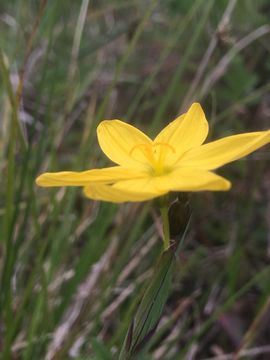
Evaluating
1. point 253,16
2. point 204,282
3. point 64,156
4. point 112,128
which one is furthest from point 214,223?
point 112,128

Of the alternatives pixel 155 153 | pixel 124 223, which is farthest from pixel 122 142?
pixel 124 223

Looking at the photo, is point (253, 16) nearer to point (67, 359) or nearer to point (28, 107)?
point (28, 107)

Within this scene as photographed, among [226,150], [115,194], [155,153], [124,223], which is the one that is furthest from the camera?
[124,223]

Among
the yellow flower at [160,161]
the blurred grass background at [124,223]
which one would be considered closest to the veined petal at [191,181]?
the yellow flower at [160,161]

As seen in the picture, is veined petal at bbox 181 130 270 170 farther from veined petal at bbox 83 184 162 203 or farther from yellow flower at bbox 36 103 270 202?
veined petal at bbox 83 184 162 203

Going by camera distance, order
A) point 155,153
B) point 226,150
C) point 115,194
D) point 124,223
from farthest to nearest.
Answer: point 124,223, point 155,153, point 226,150, point 115,194

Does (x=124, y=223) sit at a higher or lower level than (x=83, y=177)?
lower

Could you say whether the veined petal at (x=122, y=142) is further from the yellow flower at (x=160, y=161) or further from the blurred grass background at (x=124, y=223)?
the blurred grass background at (x=124, y=223)

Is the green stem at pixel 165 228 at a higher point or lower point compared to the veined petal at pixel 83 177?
lower

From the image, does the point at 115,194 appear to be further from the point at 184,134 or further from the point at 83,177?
the point at 184,134
